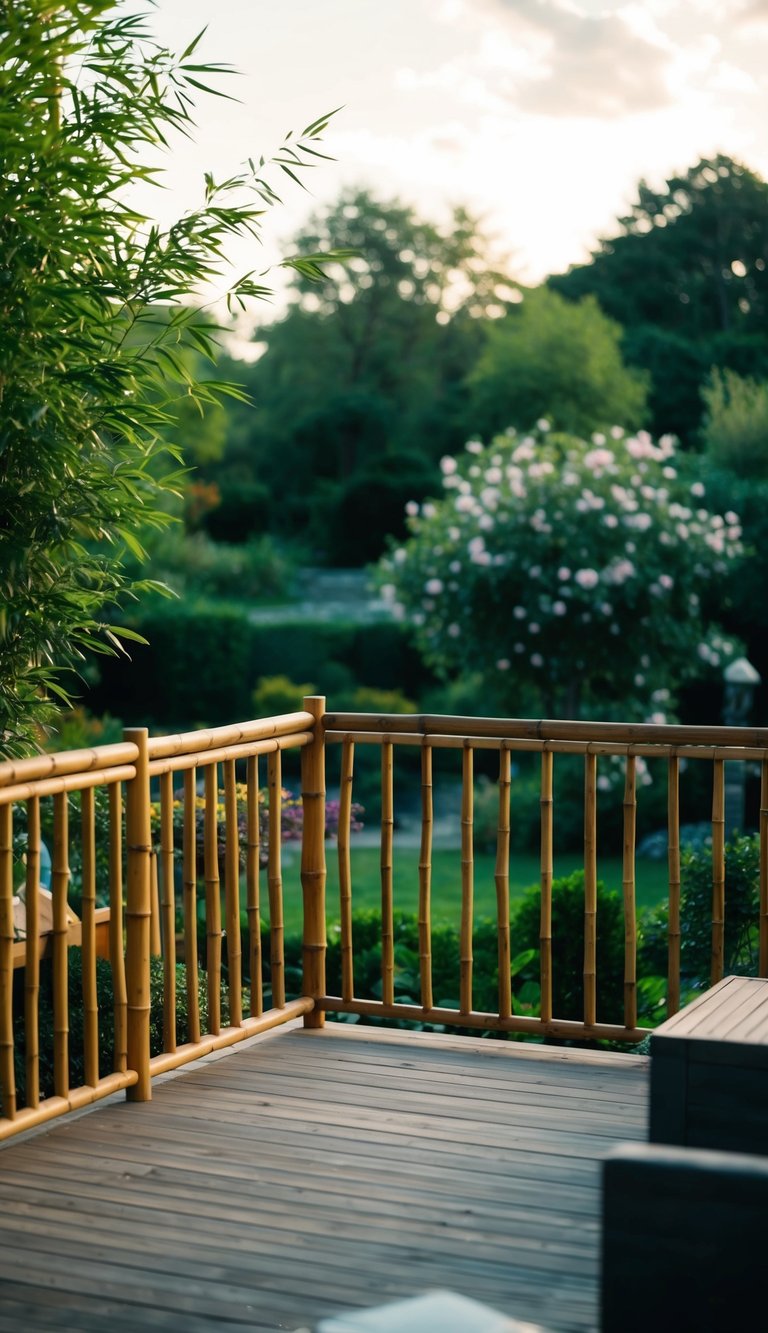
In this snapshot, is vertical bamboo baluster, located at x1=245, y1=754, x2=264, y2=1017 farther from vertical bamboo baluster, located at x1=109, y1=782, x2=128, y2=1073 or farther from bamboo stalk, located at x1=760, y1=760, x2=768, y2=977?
bamboo stalk, located at x1=760, y1=760, x2=768, y2=977

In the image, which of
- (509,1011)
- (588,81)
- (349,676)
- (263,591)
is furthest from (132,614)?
(509,1011)

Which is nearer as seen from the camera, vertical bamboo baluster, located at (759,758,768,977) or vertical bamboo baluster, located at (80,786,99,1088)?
vertical bamboo baluster, located at (80,786,99,1088)

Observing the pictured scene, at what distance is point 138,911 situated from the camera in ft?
11.3

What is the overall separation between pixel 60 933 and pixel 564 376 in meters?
22.5

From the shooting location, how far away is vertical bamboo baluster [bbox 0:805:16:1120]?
3008 millimetres

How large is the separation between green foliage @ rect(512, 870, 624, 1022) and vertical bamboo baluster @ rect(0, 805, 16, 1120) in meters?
2.28

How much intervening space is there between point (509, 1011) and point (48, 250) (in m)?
2.28

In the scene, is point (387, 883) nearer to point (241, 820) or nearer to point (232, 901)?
point (232, 901)

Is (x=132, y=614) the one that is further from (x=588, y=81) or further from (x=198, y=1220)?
(x=198, y=1220)

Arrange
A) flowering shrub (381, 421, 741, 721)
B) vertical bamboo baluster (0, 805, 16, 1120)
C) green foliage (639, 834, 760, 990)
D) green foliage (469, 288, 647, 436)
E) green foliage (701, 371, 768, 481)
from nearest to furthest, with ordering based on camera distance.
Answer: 1. vertical bamboo baluster (0, 805, 16, 1120)
2. green foliage (639, 834, 760, 990)
3. flowering shrub (381, 421, 741, 721)
4. green foliage (701, 371, 768, 481)
5. green foliage (469, 288, 647, 436)

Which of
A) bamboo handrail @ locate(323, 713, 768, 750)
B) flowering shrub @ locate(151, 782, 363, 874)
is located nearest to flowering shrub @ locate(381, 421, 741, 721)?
flowering shrub @ locate(151, 782, 363, 874)

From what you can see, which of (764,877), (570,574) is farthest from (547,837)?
(570,574)

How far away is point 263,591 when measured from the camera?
21.0 meters

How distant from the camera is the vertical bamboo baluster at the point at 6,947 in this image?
3008 mm
